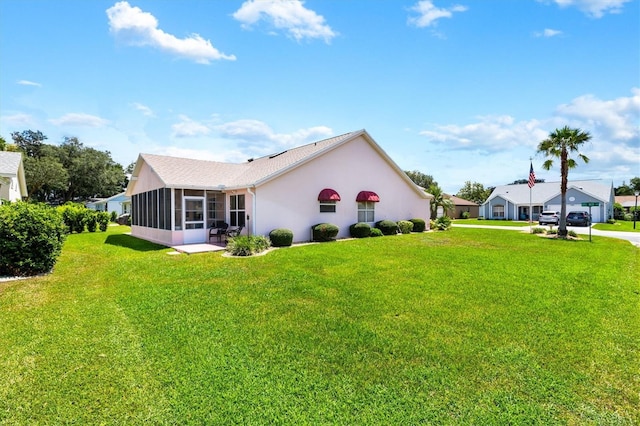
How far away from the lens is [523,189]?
46125mm

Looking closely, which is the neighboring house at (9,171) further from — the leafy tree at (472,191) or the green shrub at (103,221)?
the leafy tree at (472,191)

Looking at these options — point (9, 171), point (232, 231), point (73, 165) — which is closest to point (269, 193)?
point (232, 231)

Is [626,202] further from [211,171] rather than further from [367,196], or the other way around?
[211,171]

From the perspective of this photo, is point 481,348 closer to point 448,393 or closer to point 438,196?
point 448,393

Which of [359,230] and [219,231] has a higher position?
[219,231]

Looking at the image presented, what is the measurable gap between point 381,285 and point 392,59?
10.8m

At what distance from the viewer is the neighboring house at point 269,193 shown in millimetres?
15805

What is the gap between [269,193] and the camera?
16.0 metres

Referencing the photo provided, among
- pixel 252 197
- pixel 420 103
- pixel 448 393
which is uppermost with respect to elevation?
pixel 420 103

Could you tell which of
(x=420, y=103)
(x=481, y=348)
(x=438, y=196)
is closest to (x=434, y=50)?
(x=420, y=103)

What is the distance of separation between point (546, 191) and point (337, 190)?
39284mm

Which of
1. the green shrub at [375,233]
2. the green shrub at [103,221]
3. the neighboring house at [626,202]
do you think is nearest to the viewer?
the green shrub at [375,233]

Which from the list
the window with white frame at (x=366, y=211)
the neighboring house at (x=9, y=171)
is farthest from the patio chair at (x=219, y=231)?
the neighboring house at (x=9, y=171)

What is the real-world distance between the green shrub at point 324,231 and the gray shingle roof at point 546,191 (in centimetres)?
3665
